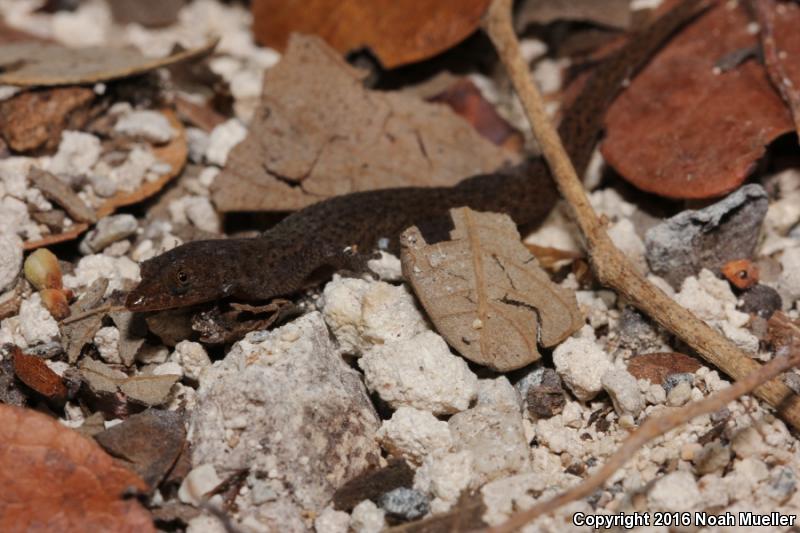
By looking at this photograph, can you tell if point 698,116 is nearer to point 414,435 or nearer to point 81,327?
point 414,435

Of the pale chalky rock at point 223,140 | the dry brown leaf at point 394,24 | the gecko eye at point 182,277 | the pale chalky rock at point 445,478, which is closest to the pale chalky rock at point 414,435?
the pale chalky rock at point 445,478

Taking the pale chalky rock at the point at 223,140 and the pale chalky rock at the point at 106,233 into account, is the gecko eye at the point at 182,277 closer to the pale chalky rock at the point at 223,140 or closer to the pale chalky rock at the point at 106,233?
the pale chalky rock at the point at 106,233

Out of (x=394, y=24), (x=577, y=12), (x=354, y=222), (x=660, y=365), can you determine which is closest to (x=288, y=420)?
(x=354, y=222)

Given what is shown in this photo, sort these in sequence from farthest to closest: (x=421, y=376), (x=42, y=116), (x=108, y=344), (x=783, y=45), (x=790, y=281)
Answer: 1. (x=783, y=45)
2. (x=42, y=116)
3. (x=790, y=281)
4. (x=108, y=344)
5. (x=421, y=376)

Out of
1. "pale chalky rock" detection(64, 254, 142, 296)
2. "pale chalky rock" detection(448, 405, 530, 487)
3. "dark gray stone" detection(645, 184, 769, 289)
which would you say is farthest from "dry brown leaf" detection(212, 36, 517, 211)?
"pale chalky rock" detection(448, 405, 530, 487)

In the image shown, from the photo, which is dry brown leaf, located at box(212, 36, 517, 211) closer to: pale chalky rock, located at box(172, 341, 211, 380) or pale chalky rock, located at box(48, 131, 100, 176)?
pale chalky rock, located at box(48, 131, 100, 176)

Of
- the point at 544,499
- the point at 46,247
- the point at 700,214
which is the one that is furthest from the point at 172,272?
the point at 700,214
